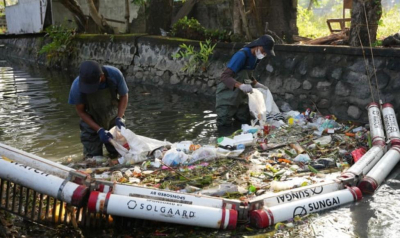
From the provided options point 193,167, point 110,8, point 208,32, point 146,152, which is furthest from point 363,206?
point 110,8

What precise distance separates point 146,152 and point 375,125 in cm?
305

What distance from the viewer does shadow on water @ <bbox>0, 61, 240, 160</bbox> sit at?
751 cm

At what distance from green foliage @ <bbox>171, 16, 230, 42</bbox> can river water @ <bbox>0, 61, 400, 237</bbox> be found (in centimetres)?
156

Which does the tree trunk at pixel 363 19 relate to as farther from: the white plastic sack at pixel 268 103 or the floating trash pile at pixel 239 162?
the floating trash pile at pixel 239 162

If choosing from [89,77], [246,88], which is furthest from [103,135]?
[246,88]

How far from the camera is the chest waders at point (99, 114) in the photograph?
6301mm

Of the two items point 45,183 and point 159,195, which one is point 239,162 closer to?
point 159,195

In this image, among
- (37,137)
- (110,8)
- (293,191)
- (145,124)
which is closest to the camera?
(293,191)

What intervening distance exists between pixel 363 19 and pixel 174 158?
511cm

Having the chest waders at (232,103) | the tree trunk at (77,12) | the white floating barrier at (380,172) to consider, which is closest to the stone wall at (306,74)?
the chest waders at (232,103)

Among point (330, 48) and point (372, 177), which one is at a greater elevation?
point (330, 48)

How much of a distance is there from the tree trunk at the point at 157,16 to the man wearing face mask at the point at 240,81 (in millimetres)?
6817

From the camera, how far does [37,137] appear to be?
784 centimetres

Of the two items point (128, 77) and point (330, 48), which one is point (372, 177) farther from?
point (128, 77)
